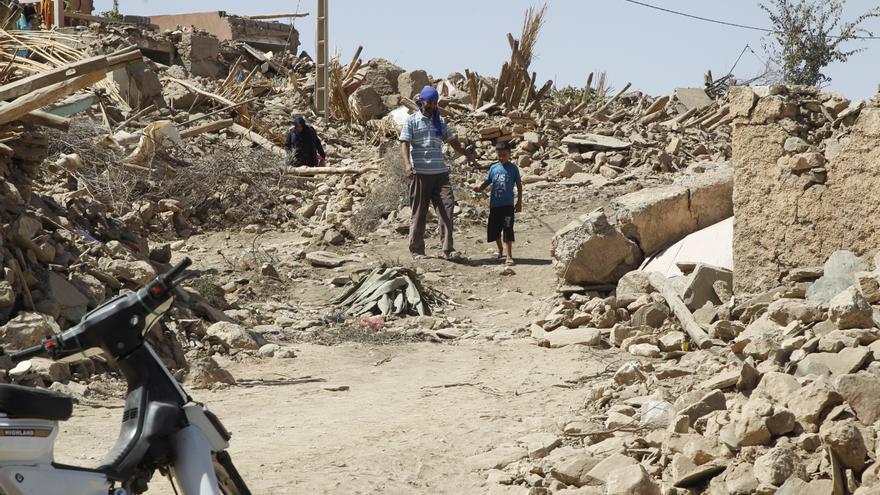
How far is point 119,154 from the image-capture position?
13.9m

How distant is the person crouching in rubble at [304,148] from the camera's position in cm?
1642

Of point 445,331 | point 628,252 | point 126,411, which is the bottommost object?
point 445,331

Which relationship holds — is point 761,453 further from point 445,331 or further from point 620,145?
point 620,145

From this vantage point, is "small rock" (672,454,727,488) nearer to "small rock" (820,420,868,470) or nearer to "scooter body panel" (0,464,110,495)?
"small rock" (820,420,868,470)

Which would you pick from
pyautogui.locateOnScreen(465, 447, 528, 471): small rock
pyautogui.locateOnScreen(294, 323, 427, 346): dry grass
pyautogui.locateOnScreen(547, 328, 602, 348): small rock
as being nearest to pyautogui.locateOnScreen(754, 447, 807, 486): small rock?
pyautogui.locateOnScreen(465, 447, 528, 471): small rock

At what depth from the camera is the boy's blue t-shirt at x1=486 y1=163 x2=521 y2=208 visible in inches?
422

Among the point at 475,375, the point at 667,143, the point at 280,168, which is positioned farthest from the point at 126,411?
the point at 667,143

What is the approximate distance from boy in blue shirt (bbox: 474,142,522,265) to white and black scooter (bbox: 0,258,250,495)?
313 inches

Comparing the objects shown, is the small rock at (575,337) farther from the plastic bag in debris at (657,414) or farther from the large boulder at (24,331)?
the large boulder at (24,331)

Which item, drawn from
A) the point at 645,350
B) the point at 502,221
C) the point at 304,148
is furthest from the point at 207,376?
the point at 304,148

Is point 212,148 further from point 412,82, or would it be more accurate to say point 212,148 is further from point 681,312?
point 681,312

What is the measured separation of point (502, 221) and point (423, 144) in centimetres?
115

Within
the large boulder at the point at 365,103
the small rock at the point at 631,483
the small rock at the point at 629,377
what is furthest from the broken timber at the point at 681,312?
the large boulder at the point at 365,103

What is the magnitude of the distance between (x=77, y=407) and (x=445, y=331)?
342cm
